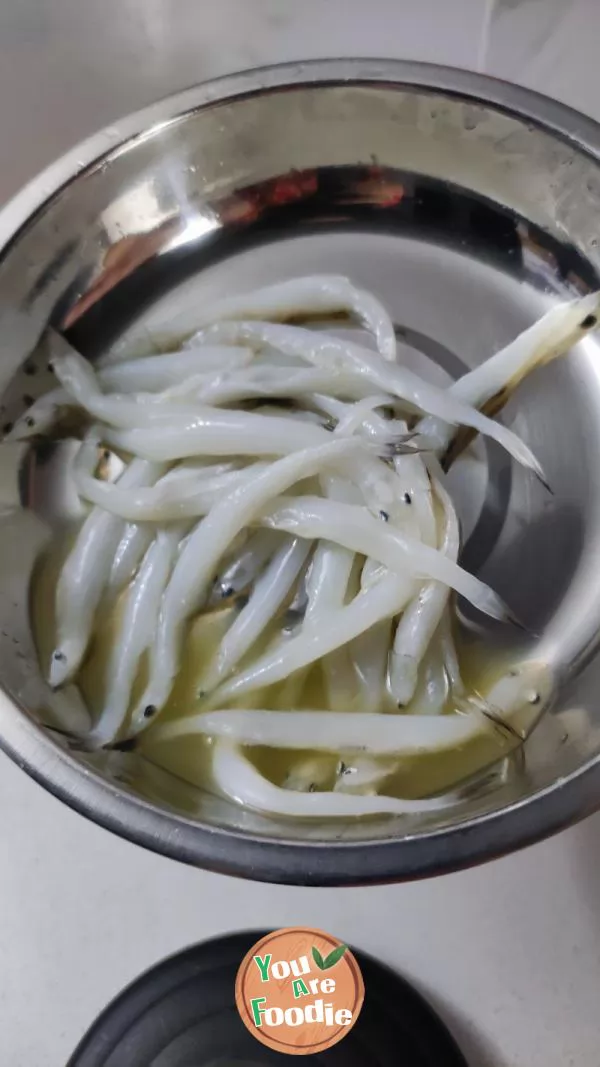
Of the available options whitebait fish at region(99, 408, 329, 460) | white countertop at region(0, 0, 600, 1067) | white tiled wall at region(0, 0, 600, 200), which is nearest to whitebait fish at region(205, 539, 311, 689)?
whitebait fish at region(99, 408, 329, 460)

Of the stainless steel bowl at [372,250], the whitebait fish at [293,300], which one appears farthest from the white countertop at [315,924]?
the whitebait fish at [293,300]

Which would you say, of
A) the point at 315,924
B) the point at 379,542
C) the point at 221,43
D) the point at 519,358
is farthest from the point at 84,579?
the point at 221,43

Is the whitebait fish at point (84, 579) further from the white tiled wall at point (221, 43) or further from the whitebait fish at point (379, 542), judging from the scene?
the white tiled wall at point (221, 43)

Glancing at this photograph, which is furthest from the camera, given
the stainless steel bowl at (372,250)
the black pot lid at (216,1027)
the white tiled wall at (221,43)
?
the white tiled wall at (221,43)

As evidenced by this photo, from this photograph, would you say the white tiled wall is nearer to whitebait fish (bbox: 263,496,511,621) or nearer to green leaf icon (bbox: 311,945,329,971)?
whitebait fish (bbox: 263,496,511,621)

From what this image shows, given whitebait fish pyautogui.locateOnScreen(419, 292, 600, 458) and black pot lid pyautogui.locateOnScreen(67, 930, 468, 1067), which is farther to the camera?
whitebait fish pyautogui.locateOnScreen(419, 292, 600, 458)

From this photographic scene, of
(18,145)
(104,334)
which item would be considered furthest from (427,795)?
(18,145)

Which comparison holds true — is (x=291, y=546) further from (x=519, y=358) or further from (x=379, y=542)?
(x=519, y=358)

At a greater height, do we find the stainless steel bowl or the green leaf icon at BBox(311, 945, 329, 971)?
the stainless steel bowl
